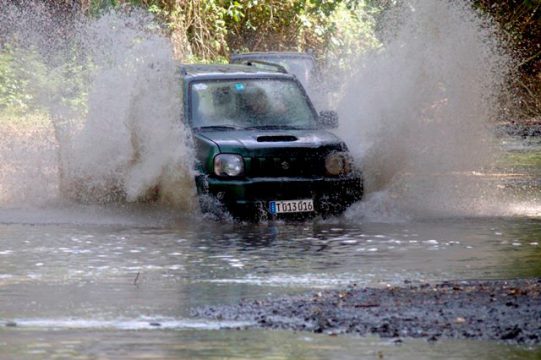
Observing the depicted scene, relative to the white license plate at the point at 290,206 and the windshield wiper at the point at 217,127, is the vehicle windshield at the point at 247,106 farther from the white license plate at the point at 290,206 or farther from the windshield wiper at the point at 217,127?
the white license plate at the point at 290,206

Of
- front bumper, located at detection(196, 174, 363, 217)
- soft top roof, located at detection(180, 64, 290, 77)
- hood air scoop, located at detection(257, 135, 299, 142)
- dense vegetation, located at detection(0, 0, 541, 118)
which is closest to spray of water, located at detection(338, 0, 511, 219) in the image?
front bumper, located at detection(196, 174, 363, 217)

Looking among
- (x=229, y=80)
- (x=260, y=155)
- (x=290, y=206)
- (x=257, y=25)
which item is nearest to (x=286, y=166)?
(x=260, y=155)

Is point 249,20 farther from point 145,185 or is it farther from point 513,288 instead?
point 513,288

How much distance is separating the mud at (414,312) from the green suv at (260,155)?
4855mm

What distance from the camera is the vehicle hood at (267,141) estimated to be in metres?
15.3

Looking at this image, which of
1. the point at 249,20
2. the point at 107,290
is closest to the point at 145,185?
the point at 107,290

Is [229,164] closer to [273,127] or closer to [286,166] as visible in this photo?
[286,166]

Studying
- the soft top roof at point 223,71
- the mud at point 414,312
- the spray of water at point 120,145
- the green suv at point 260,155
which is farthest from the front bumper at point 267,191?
the mud at point 414,312

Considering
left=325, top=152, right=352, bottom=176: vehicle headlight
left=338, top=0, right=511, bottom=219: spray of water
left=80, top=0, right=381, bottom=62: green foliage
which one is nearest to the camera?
left=325, top=152, right=352, bottom=176: vehicle headlight

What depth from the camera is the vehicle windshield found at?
53.2 ft

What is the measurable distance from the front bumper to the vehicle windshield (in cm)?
95

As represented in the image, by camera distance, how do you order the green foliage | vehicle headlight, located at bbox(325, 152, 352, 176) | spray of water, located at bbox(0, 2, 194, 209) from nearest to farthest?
1. vehicle headlight, located at bbox(325, 152, 352, 176)
2. spray of water, located at bbox(0, 2, 194, 209)
3. the green foliage

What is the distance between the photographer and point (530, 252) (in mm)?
13023

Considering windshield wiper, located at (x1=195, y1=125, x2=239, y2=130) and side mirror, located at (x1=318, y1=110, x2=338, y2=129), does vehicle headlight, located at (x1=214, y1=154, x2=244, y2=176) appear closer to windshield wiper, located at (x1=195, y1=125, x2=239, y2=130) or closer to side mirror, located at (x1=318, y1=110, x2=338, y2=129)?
windshield wiper, located at (x1=195, y1=125, x2=239, y2=130)
